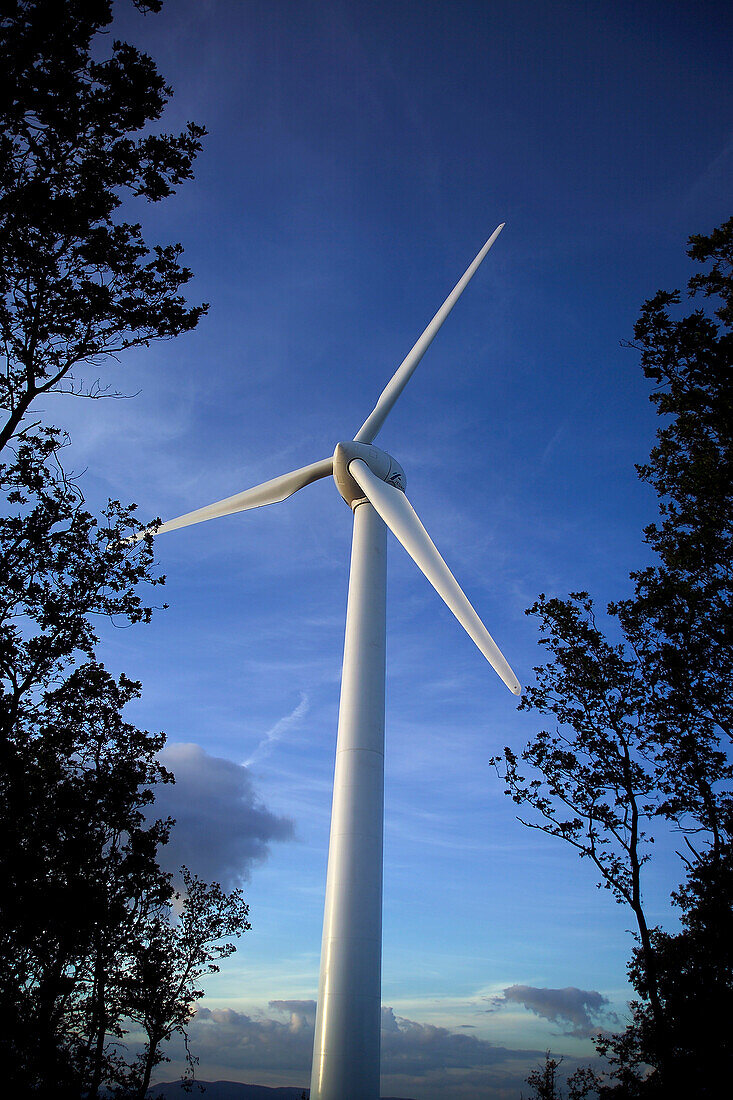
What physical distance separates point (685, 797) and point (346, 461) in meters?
16.3

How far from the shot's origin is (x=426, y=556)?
69.1 feet

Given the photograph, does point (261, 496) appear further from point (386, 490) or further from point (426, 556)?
point (426, 556)

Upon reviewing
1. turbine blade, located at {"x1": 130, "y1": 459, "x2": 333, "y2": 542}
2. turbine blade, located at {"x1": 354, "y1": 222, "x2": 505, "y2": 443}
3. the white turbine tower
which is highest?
turbine blade, located at {"x1": 354, "y1": 222, "x2": 505, "y2": 443}

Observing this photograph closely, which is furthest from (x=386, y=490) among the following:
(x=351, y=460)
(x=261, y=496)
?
(x=261, y=496)

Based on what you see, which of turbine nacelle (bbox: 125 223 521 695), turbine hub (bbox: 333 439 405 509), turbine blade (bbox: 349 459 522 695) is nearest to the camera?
turbine blade (bbox: 349 459 522 695)

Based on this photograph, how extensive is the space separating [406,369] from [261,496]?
8219 millimetres

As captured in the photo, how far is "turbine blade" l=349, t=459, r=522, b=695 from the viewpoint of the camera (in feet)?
58.7

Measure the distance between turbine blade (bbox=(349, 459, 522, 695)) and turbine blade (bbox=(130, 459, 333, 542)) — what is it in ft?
7.78

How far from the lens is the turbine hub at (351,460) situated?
88.6 feet

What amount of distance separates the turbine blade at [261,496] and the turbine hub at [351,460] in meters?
1.23

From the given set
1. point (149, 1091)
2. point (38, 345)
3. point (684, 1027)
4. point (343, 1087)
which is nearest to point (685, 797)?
point (684, 1027)

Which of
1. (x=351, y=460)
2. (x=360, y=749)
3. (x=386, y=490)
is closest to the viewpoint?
(x=360, y=749)

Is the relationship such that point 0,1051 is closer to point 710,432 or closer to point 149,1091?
point 710,432

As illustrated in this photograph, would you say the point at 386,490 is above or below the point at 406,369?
below
